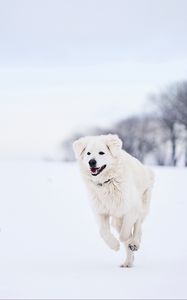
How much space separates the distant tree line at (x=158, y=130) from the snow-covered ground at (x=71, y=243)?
966 inches

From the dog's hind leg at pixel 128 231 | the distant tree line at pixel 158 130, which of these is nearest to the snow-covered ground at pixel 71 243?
the dog's hind leg at pixel 128 231

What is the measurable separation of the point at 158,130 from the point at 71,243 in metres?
39.5

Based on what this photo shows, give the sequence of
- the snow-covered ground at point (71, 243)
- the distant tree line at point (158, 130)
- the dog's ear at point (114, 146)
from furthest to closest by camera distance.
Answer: the distant tree line at point (158, 130)
the dog's ear at point (114, 146)
the snow-covered ground at point (71, 243)

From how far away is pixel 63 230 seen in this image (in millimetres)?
12477

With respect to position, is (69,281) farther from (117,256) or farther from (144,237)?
(144,237)

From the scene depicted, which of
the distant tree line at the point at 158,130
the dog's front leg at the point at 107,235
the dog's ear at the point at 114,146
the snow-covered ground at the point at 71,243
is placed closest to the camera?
the snow-covered ground at the point at 71,243

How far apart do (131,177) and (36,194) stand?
838 cm

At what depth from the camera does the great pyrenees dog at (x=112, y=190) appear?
306 inches

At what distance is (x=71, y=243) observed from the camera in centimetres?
1094

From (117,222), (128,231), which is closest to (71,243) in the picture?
(117,222)

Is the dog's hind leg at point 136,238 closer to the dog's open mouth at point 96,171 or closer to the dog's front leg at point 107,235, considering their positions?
the dog's front leg at point 107,235

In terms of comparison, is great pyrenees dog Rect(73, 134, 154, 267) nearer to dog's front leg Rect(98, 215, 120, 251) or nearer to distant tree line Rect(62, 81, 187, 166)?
dog's front leg Rect(98, 215, 120, 251)

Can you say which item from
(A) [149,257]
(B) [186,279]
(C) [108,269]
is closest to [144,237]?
(A) [149,257]

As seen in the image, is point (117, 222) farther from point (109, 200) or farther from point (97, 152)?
point (97, 152)
